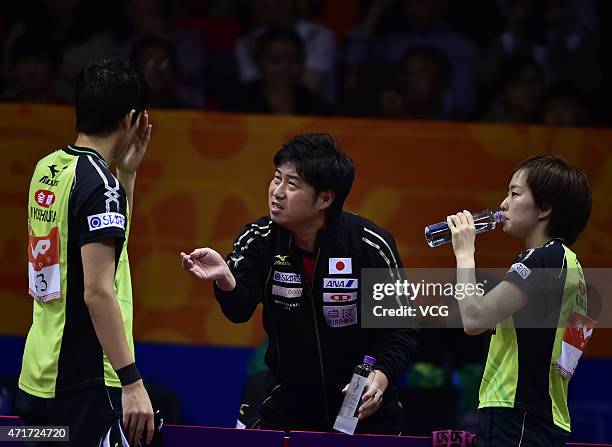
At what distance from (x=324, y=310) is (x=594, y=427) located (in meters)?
2.35

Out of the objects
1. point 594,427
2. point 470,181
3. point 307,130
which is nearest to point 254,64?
point 307,130

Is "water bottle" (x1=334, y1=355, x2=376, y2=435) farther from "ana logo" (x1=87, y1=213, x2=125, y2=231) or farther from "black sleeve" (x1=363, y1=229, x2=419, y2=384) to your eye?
"ana logo" (x1=87, y1=213, x2=125, y2=231)

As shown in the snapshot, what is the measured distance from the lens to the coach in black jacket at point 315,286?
3826 millimetres

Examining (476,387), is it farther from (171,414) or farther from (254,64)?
(254,64)

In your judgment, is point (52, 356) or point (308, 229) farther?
point (308, 229)

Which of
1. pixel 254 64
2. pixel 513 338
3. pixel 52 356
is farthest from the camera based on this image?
pixel 254 64

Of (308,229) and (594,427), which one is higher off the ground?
(308,229)

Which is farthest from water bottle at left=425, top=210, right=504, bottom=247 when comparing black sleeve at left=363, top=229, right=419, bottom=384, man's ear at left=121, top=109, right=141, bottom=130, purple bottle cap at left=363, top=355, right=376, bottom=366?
man's ear at left=121, top=109, right=141, bottom=130

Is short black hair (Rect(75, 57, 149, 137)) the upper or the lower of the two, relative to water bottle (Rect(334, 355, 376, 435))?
upper

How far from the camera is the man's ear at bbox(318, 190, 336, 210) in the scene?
3.86 metres

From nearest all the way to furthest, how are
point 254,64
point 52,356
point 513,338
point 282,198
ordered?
point 52,356, point 513,338, point 282,198, point 254,64

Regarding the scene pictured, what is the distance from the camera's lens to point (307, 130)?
5.59m

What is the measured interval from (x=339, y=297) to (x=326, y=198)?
1.19ft

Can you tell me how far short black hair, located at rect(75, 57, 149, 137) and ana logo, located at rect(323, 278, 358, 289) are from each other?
0.97 m
